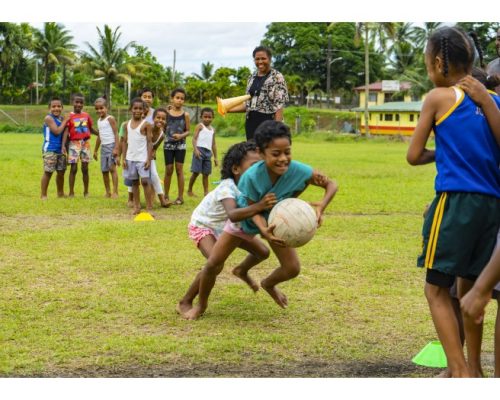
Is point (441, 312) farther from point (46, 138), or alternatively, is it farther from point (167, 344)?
point (46, 138)

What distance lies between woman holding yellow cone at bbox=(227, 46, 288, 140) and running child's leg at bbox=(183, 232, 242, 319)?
3.22 m

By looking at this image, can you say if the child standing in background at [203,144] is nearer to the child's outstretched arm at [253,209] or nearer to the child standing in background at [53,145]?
the child standing in background at [53,145]

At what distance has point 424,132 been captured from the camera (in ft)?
14.9

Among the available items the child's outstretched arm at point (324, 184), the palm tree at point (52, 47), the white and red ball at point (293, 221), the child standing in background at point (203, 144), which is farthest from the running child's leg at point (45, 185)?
the palm tree at point (52, 47)

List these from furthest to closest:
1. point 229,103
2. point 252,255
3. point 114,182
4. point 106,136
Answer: point 114,182, point 106,136, point 229,103, point 252,255

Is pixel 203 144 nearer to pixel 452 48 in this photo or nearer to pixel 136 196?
pixel 136 196

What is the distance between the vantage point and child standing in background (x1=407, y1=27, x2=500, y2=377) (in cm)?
446

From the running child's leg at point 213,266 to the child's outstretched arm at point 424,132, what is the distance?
186cm

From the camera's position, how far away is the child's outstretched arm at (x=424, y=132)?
4512mm

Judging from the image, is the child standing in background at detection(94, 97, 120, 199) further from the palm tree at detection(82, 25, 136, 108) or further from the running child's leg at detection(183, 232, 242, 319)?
the palm tree at detection(82, 25, 136, 108)

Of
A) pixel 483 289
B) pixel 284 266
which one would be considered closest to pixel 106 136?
pixel 284 266

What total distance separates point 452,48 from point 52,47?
7590 cm

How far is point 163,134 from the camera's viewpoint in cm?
1357

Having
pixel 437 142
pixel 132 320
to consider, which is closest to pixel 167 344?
pixel 132 320
